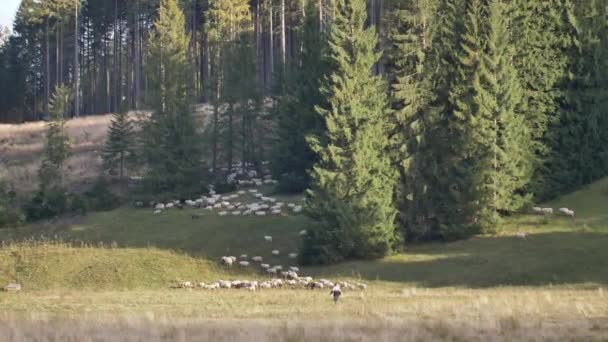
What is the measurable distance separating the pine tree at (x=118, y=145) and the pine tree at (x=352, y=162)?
24134mm

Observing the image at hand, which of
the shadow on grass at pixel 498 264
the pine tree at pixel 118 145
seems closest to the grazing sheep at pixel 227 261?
the shadow on grass at pixel 498 264

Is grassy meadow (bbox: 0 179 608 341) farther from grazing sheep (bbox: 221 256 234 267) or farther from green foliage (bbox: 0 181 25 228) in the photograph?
green foliage (bbox: 0 181 25 228)

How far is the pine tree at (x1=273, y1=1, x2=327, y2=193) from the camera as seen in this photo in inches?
2264

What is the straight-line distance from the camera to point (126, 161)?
221 ft

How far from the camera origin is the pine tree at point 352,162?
1655 inches

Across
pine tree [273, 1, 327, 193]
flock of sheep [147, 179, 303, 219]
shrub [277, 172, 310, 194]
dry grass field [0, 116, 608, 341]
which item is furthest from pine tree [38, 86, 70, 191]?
shrub [277, 172, 310, 194]

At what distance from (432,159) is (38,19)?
75051mm

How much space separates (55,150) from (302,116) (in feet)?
63.0

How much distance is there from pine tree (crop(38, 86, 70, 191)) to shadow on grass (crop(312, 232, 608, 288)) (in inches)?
1069

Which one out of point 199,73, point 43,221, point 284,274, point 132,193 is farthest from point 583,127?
point 199,73

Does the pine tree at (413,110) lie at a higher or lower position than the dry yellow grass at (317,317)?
higher

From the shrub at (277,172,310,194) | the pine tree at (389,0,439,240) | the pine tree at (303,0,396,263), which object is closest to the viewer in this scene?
the pine tree at (303,0,396,263)

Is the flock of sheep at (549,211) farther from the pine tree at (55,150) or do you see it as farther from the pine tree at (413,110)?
the pine tree at (55,150)

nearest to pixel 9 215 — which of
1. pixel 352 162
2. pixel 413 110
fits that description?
pixel 352 162
